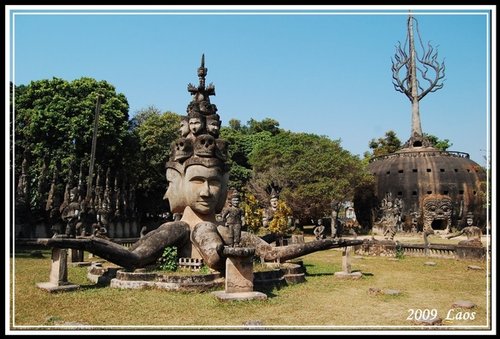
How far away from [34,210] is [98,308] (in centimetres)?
2014

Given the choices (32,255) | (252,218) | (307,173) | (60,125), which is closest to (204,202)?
(32,255)

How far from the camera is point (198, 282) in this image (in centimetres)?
1144

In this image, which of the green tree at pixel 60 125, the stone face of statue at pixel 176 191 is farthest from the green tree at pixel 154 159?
the stone face of statue at pixel 176 191

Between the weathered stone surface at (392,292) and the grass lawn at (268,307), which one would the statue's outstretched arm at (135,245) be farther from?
the weathered stone surface at (392,292)

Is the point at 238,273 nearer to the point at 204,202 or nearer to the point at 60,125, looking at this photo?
the point at 204,202

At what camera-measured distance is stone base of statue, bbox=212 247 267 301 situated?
10.6 metres

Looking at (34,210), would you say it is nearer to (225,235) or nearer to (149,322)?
(225,235)

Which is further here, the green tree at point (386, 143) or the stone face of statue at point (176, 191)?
the green tree at point (386, 143)

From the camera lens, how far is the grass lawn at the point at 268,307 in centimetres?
838

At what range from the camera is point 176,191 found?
14180mm

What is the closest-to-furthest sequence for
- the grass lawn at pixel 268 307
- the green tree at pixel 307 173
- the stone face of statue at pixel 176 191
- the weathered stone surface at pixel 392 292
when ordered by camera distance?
1. the grass lawn at pixel 268 307
2. the weathered stone surface at pixel 392 292
3. the stone face of statue at pixel 176 191
4. the green tree at pixel 307 173

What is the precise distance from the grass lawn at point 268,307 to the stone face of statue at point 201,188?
3.13m

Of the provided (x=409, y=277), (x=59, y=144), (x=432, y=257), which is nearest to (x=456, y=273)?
(x=409, y=277)

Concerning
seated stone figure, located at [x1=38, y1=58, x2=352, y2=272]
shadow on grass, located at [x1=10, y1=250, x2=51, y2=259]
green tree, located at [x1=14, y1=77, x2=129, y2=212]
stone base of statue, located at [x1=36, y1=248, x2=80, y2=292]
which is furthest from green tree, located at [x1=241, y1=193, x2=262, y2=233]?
stone base of statue, located at [x1=36, y1=248, x2=80, y2=292]
